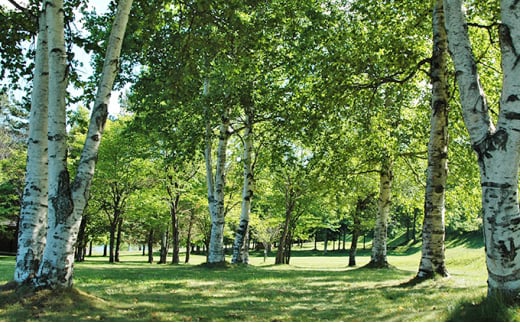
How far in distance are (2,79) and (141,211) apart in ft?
88.9

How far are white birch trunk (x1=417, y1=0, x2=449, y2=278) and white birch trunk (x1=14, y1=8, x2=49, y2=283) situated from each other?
32.4 feet

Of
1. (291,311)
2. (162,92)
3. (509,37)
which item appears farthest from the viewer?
(162,92)

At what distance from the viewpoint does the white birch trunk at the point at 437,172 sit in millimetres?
11375

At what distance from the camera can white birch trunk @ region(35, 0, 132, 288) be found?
7.62 meters

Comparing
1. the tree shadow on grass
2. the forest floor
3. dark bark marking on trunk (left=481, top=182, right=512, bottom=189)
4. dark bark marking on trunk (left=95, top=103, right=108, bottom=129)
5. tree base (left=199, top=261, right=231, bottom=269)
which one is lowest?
tree base (left=199, top=261, right=231, bottom=269)

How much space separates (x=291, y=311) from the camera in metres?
8.27

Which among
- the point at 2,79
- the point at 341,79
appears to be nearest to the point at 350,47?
the point at 341,79

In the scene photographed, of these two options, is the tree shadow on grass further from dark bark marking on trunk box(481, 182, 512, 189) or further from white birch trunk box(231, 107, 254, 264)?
white birch trunk box(231, 107, 254, 264)

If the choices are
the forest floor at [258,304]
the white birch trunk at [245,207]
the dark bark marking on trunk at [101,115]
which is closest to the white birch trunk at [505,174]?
the forest floor at [258,304]

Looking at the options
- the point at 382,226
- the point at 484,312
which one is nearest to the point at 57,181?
the point at 484,312

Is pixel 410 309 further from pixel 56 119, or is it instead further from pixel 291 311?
pixel 56 119

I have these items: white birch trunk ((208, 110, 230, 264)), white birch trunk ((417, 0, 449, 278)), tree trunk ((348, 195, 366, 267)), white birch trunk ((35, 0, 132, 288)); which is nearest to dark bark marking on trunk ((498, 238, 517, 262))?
white birch trunk ((417, 0, 449, 278))

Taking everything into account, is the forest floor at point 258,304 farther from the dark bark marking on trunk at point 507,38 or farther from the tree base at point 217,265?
the tree base at point 217,265

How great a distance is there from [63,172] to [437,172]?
9658 mm
